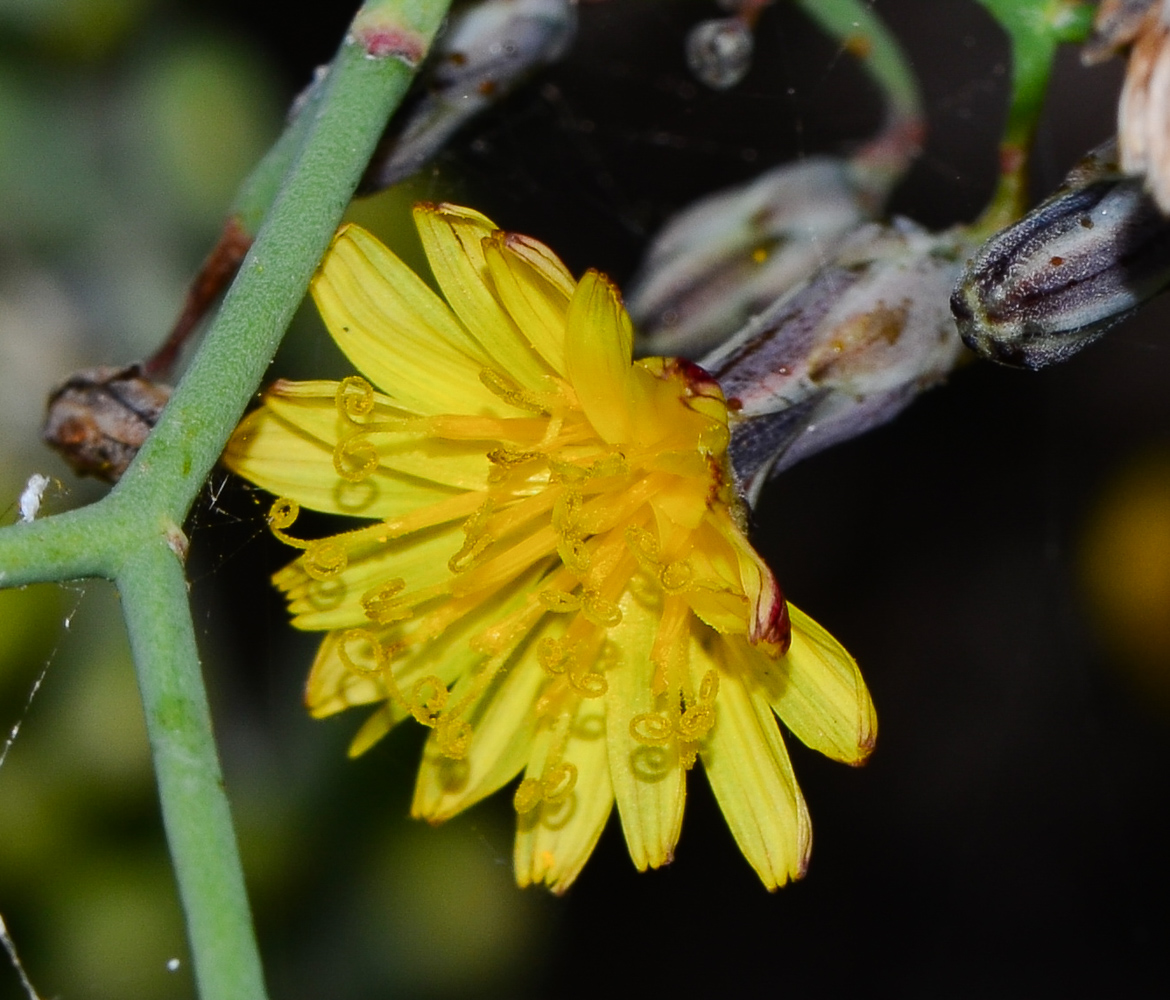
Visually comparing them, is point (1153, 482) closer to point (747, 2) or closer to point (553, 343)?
point (747, 2)

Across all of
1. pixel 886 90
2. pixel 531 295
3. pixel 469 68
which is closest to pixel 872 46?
pixel 886 90

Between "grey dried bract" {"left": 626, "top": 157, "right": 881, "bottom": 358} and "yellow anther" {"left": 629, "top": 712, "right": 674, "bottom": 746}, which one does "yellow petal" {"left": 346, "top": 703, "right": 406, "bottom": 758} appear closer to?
"yellow anther" {"left": 629, "top": 712, "right": 674, "bottom": 746}

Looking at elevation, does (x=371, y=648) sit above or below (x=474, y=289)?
below

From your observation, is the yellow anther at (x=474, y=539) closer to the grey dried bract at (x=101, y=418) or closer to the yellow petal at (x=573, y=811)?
the yellow petal at (x=573, y=811)

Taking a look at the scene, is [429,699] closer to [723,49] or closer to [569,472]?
[569,472]

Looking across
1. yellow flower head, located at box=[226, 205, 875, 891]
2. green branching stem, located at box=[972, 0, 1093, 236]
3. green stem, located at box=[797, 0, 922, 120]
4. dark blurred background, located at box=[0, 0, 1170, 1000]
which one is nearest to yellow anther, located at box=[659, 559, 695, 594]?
yellow flower head, located at box=[226, 205, 875, 891]

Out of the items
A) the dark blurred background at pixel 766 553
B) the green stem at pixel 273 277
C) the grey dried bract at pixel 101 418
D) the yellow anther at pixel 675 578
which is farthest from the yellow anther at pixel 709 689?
the dark blurred background at pixel 766 553
